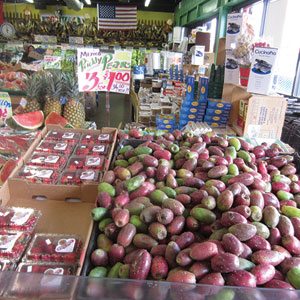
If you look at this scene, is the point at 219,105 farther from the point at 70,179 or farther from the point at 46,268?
the point at 46,268

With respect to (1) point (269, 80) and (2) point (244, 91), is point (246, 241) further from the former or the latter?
(2) point (244, 91)

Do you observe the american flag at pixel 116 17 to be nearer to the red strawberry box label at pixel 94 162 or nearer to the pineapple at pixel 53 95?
the pineapple at pixel 53 95

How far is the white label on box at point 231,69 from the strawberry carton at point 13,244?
271 cm

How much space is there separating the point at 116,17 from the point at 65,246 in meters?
13.2

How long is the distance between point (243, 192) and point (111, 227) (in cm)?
55

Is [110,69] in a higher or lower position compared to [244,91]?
higher

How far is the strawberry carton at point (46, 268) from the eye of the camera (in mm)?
1176

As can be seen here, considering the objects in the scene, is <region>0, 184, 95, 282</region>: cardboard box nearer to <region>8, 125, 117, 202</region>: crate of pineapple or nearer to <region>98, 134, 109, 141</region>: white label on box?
<region>8, 125, 117, 202</region>: crate of pineapple

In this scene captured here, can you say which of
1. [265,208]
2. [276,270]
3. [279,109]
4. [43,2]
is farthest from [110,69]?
[43,2]

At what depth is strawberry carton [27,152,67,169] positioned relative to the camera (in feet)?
6.36

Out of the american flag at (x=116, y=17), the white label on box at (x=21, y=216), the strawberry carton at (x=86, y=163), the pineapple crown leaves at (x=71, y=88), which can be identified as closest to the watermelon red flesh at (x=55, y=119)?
the pineapple crown leaves at (x=71, y=88)

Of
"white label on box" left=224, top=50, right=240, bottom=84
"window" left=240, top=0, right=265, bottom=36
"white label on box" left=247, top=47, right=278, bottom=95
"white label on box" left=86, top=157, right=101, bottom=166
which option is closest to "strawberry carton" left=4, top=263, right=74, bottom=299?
"white label on box" left=86, top=157, right=101, bottom=166

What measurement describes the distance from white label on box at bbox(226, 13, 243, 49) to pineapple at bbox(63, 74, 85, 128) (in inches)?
72.1

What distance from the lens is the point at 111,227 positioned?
1.17 metres
